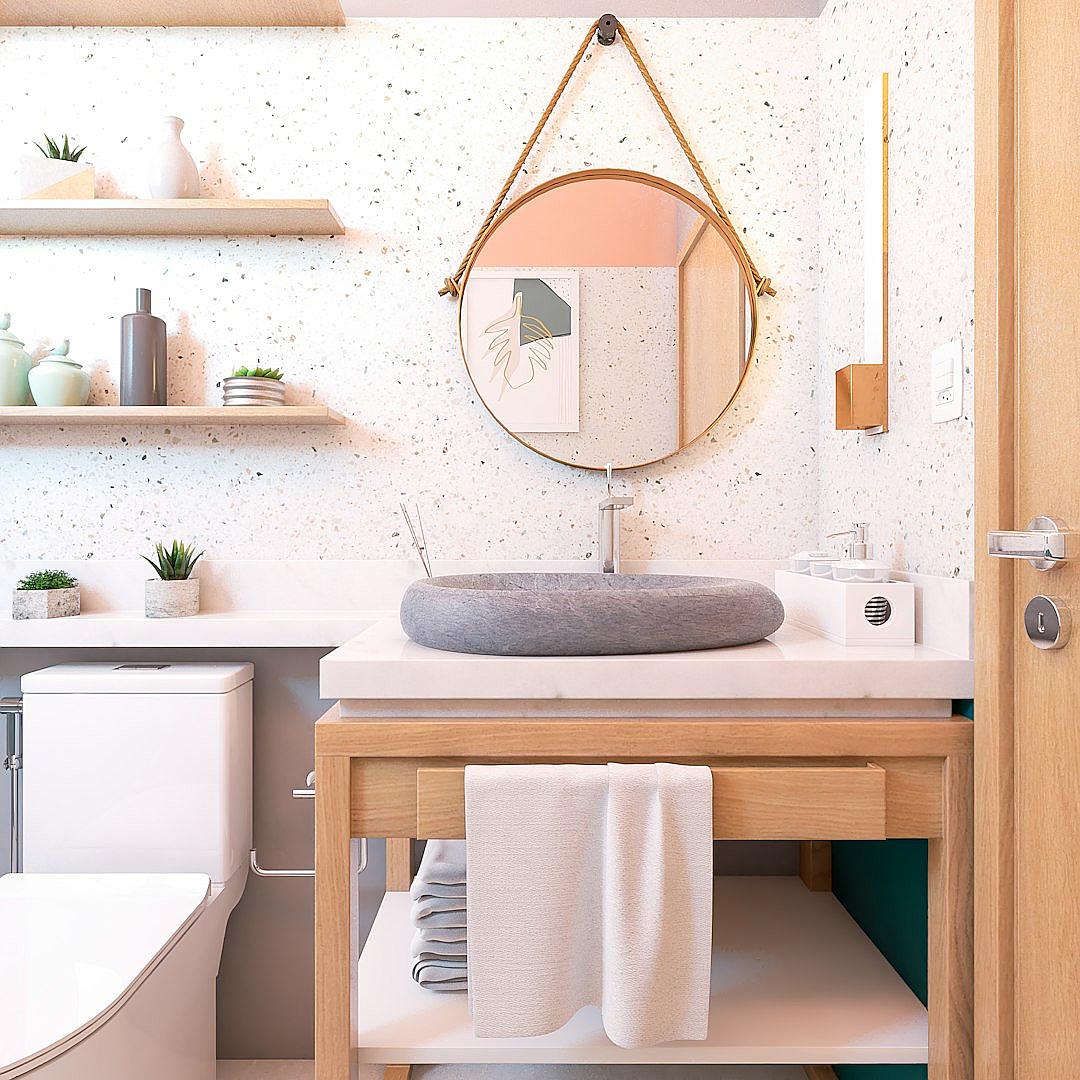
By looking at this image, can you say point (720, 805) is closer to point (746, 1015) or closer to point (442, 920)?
point (746, 1015)

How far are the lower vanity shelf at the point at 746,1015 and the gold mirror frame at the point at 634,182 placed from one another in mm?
885

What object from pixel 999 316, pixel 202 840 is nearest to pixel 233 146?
pixel 202 840

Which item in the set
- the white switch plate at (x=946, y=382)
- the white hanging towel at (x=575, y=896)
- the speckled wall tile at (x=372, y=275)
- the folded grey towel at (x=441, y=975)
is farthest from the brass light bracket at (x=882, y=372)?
the folded grey towel at (x=441, y=975)

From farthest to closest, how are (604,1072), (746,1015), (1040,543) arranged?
(604,1072) < (746,1015) < (1040,543)

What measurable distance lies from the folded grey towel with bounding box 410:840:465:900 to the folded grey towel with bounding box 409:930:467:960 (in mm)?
70

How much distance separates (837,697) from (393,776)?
21.1 inches

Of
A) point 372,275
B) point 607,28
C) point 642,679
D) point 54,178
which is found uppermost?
point 607,28

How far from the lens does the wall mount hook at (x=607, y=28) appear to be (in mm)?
1712

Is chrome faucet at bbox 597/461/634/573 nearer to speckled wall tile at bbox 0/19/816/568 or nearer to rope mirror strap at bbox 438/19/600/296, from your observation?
speckled wall tile at bbox 0/19/816/568

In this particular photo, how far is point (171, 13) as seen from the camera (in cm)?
168

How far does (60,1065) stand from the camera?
0.97 metres

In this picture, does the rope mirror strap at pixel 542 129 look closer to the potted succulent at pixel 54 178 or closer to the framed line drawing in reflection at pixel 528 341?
the framed line drawing in reflection at pixel 528 341

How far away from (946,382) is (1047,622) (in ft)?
1.36

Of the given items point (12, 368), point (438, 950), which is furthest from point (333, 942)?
point (12, 368)
